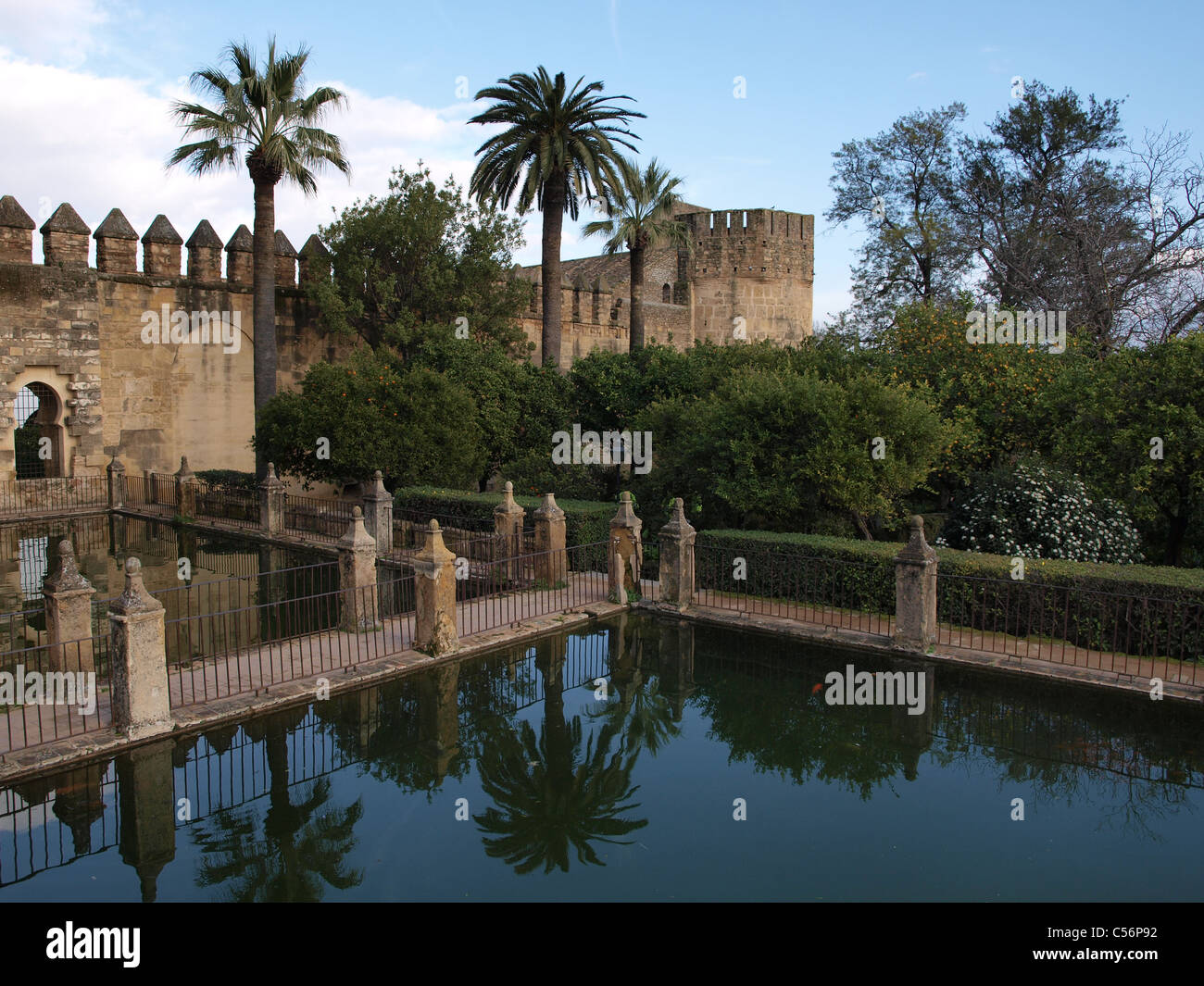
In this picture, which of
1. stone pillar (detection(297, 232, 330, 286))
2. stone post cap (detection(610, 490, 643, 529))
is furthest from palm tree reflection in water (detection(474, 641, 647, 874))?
stone pillar (detection(297, 232, 330, 286))

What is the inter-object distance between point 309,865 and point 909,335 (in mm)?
14210

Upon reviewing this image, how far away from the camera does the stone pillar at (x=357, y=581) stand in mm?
10711

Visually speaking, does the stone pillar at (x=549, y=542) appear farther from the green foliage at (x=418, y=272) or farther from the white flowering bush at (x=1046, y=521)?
the green foliage at (x=418, y=272)

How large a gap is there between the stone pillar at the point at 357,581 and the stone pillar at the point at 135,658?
2960 millimetres

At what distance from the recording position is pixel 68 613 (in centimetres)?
923

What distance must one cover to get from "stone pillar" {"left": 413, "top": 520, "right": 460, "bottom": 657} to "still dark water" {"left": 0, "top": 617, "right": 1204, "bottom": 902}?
2.36ft

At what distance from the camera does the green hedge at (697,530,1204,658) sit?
9781 mm

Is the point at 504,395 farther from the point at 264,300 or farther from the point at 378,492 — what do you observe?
the point at 264,300

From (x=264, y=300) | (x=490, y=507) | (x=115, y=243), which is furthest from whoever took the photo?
(x=115, y=243)

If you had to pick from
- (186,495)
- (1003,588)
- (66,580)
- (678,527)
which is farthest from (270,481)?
(1003,588)

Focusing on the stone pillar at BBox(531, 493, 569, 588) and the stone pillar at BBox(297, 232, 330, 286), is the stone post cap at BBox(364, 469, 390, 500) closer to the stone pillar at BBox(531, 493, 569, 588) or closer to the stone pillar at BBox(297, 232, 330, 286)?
the stone pillar at BBox(531, 493, 569, 588)

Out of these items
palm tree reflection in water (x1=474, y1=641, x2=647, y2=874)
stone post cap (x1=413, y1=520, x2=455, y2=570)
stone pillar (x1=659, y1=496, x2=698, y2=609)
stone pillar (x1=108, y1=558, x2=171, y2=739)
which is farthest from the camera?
stone pillar (x1=659, y1=496, x2=698, y2=609)

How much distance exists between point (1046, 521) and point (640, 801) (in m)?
7.76

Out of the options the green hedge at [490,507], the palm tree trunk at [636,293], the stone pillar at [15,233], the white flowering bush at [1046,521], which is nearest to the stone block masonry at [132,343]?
the stone pillar at [15,233]
